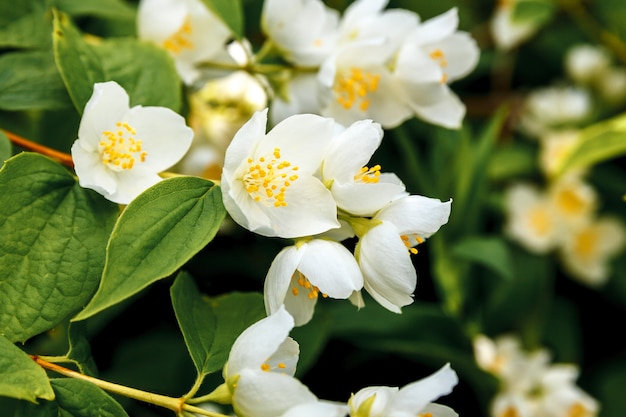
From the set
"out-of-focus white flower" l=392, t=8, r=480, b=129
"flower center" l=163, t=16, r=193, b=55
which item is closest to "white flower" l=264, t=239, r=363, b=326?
"out-of-focus white flower" l=392, t=8, r=480, b=129

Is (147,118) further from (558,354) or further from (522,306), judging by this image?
(558,354)

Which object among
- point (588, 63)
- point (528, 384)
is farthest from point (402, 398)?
point (588, 63)

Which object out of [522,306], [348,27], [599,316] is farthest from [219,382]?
[599,316]

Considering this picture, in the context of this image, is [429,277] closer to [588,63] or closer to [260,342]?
[588,63]

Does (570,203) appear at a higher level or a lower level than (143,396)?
lower

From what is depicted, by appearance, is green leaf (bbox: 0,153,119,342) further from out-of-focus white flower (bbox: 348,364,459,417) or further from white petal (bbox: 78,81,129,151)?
out-of-focus white flower (bbox: 348,364,459,417)

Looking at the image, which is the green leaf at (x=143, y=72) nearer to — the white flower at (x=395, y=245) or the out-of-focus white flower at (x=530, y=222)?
the white flower at (x=395, y=245)
